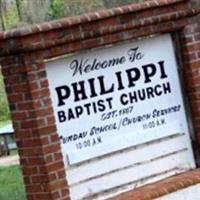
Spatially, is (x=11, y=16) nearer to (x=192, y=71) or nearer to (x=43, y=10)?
(x=43, y=10)

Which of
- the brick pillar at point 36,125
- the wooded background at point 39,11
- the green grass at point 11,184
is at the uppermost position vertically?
the wooded background at point 39,11

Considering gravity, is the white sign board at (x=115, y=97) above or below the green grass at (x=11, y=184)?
above

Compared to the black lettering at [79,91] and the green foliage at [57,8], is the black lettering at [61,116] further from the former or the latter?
the green foliage at [57,8]

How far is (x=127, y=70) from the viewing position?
7.09 metres

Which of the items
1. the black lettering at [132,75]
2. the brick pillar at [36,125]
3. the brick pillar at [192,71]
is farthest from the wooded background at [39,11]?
the brick pillar at [36,125]

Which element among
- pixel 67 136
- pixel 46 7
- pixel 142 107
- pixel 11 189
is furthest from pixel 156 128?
pixel 46 7

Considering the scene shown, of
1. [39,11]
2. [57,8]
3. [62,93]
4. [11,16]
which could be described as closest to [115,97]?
[62,93]

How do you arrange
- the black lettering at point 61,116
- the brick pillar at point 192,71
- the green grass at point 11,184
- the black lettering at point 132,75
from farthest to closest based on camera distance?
the green grass at point 11,184 < the brick pillar at point 192,71 < the black lettering at point 132,75 < the black lettering at point 61,116

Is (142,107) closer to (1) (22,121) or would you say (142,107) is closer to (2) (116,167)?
(2) (116,167)

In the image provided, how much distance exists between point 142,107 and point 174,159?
591 mm

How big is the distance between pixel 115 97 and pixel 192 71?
0.86 m

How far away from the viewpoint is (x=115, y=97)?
6.99m

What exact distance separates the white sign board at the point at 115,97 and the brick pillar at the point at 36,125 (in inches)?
6.5

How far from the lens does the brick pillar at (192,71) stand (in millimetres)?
7418
